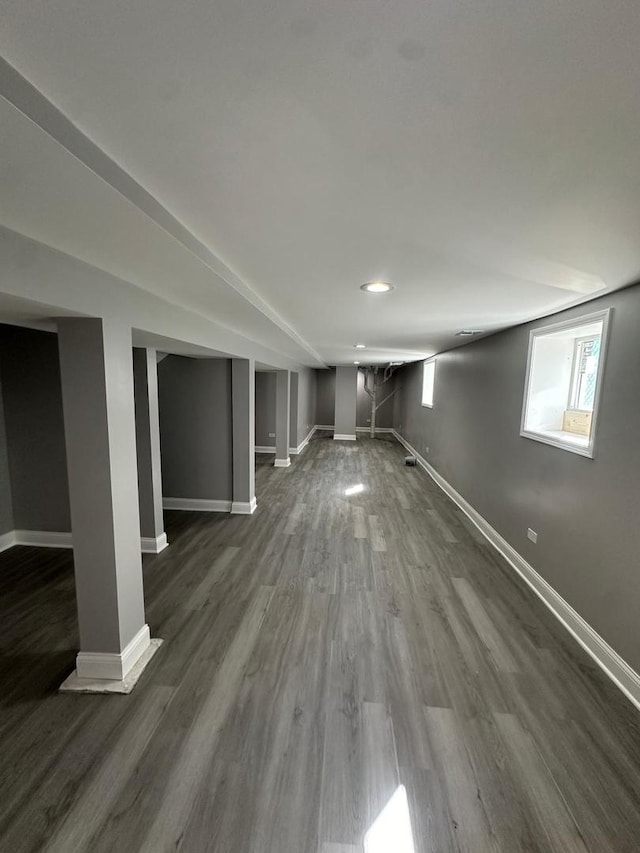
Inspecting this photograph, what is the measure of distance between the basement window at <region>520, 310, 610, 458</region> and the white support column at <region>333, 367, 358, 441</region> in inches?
270

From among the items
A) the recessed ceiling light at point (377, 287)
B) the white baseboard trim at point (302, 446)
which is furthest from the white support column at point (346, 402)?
the recessed ceiling light at point (377, 287)

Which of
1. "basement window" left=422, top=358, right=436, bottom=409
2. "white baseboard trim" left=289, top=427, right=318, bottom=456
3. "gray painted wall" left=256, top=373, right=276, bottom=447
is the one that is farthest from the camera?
"white baseboard trim" left=289, top=427, right=318, bottom=456

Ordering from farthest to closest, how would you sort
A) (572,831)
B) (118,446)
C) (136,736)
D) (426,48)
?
(118,446)
(136,736)
(572,831)
(426,48)

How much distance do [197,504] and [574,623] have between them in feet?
12.8

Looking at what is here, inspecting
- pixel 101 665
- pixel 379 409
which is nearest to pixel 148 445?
pixel 101 665

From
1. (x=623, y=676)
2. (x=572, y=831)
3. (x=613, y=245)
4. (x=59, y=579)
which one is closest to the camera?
(x=572, y=831)

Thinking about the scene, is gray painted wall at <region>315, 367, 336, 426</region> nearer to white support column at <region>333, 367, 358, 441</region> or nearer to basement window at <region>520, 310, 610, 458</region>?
white support column at <region>333, 367, 358, 441</region>

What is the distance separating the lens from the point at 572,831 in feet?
4.34

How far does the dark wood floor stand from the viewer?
4.36 ft

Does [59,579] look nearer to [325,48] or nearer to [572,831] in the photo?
[572,831]

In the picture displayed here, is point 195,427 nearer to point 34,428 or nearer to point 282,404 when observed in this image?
point 34,428

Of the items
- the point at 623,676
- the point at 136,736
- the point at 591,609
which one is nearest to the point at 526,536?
the point at 591,609

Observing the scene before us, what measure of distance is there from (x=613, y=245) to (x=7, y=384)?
4.48 m

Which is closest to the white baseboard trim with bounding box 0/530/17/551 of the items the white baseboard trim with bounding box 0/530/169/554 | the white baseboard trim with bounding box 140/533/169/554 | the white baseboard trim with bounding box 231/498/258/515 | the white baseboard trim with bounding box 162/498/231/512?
the white baseboard trim with bounding box 0/530/169/554
